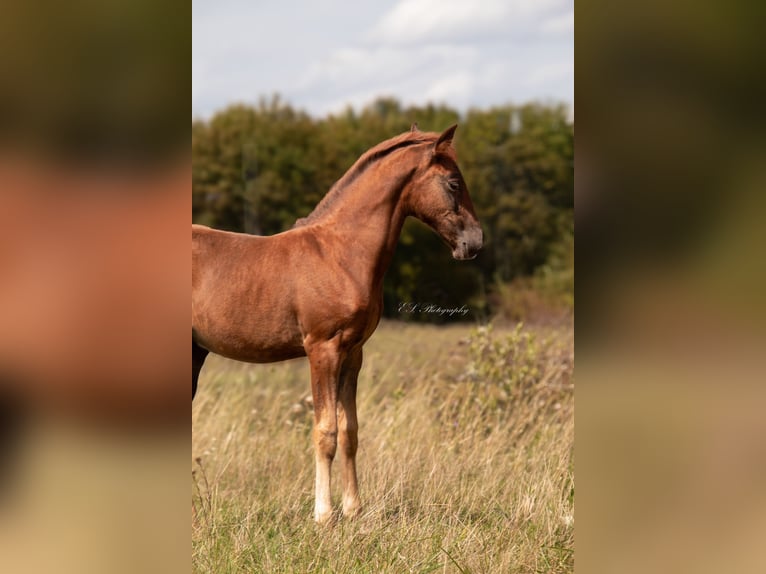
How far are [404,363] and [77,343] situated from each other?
264 inches

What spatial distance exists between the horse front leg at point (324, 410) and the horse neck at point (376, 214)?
1.35ft

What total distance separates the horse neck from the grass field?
1.18m

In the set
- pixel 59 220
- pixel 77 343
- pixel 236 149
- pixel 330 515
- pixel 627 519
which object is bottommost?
pixel 330 515

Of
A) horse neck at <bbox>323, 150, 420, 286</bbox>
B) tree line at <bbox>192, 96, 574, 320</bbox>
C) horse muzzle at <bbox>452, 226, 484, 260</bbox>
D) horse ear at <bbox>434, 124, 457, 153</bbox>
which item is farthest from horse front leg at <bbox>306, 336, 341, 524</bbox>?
tree line at <bbox>192, 96, 574, 320</bbox>

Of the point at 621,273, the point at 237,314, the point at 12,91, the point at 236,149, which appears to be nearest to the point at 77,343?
the point at 12,91

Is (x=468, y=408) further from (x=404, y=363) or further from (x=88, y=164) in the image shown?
(x=88, y=164)

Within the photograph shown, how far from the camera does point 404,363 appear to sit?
24.7ft

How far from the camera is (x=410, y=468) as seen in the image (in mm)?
4605

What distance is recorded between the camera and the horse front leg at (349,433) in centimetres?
374

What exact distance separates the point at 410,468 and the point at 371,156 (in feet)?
6.22

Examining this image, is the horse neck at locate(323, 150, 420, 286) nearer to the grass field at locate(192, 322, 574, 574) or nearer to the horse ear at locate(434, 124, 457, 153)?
the horse ear at locate(434, 124, 457, 153)

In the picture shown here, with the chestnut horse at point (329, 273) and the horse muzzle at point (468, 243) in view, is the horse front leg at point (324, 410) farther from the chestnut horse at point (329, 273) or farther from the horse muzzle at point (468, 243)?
the horse muzzle at point (468, 243)

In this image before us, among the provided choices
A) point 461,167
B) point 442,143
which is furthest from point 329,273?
point 461,167

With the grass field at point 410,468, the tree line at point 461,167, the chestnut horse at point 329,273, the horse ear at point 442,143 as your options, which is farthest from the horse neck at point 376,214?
the tree line at point 461,167
